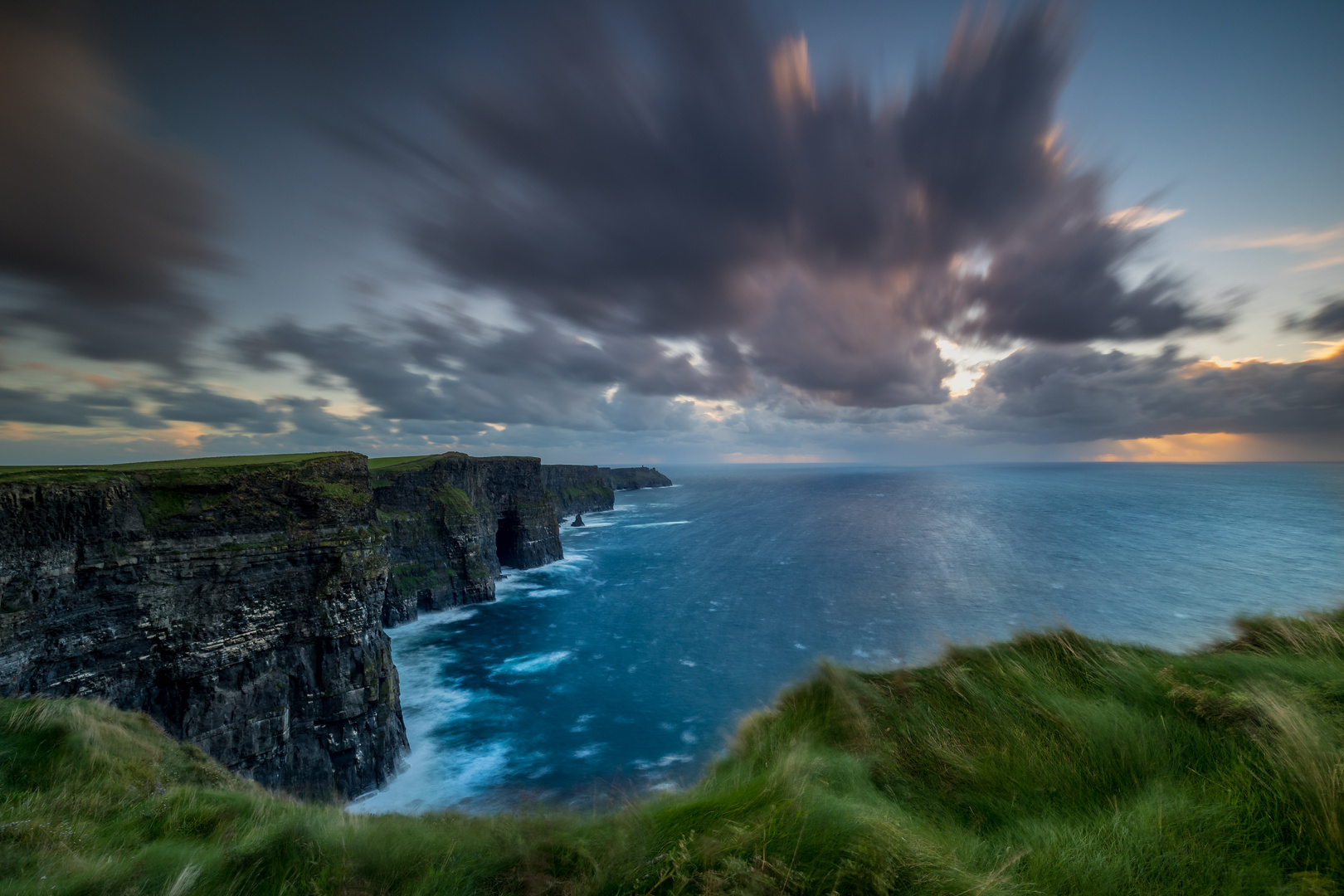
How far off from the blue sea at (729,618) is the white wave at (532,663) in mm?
188

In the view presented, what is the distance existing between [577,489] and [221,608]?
104 metres

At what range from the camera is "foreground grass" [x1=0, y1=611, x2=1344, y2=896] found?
3213mm

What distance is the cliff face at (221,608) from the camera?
15.3m

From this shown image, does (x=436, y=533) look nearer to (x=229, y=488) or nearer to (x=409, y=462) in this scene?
(x=409, y=462)

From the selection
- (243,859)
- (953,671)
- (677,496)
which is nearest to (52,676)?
(243,859)

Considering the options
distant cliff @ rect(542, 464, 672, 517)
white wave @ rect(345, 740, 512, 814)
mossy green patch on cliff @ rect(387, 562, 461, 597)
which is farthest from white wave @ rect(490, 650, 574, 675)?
distant cliff @ rect(542, 464, 672, 517)

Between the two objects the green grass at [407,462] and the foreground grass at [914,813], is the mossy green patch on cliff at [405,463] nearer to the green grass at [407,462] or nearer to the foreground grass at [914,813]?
the green grass at [407,462]

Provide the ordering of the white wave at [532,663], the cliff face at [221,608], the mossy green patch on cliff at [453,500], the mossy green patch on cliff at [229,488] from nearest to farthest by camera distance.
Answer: the cliff face at [221,608] < the mossy green patch on cliff at [229,488] < the white wave at [532,663] < the mossy green patch on cliff at [453,500]

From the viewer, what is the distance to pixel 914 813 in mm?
4656

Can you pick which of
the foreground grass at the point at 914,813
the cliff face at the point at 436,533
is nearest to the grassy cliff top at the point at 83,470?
the foreground grass at the point at 914,813

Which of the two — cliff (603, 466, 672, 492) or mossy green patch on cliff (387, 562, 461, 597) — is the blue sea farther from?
cliff (603, 466, 672, 492)

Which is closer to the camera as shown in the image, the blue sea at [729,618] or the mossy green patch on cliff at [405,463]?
the blue sea at [729,618]

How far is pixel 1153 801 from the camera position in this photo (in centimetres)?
376

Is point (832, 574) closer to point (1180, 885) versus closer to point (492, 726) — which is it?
point (492, 726)
